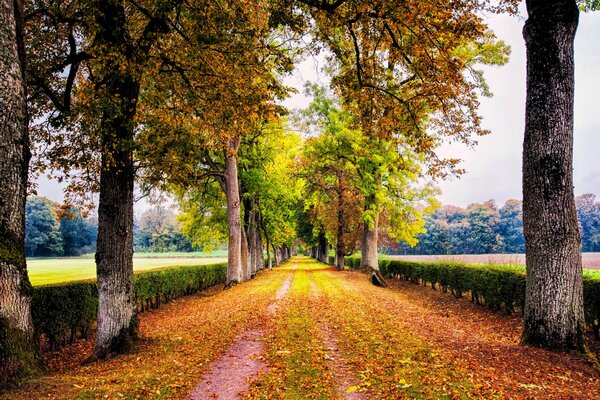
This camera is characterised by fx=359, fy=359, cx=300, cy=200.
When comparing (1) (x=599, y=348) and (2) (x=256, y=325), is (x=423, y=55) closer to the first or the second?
(1) (x=599, y=348)

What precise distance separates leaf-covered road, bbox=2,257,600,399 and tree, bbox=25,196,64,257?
7073 cm

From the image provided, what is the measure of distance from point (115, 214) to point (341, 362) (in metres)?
5.46

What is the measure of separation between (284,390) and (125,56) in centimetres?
645

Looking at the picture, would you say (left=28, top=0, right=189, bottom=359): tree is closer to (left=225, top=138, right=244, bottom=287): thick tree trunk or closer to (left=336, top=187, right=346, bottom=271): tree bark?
(left=225, top=138, right=244, bottom=287): thick tree trunk

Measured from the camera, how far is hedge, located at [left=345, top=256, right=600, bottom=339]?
787 centimetres

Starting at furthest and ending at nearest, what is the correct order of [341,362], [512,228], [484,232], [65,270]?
[484,232]
[512,228]
[65,270]
[341,362]

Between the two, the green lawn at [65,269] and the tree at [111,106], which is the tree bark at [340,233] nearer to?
the green lawn at [65,269]

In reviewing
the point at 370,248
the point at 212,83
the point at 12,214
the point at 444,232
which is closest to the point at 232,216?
the point at 370,248

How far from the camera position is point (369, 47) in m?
9.02

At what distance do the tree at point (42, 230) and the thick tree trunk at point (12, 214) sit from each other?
71745 mm

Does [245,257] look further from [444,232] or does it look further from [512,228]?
[512,228]

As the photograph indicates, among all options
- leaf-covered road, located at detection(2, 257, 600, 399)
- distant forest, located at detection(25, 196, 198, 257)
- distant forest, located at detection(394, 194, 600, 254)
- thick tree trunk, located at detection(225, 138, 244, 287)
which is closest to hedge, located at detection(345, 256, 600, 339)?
leaf-covered road, located at detection(2, 257, 600, 399)

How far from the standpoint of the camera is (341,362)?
6.18 m

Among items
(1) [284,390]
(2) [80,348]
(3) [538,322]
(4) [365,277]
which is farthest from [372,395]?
(4) [365,277]
